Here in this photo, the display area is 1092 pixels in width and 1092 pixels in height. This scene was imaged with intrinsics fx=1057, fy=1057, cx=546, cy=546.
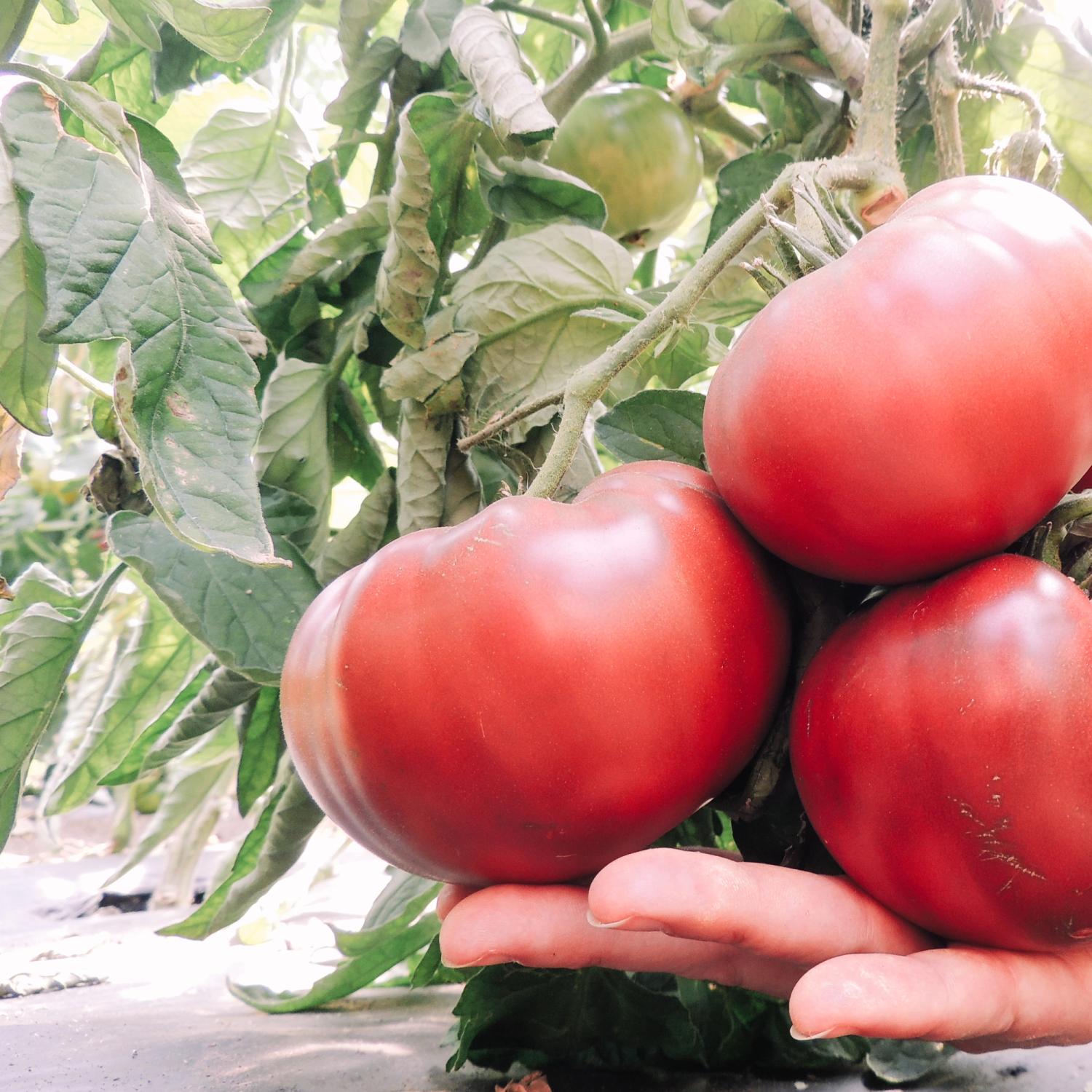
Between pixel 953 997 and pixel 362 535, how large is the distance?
423mm

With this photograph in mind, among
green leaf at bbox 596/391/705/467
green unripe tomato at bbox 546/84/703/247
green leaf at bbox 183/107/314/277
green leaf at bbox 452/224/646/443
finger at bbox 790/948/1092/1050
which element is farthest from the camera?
green leaf at bbox 183/107/314/277

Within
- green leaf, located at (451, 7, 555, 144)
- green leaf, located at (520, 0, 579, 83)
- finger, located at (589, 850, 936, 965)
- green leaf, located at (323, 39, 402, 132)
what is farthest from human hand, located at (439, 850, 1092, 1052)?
green leaf, located at (520, 0, 579, 83)

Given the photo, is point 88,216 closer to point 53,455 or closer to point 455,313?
point 455,313

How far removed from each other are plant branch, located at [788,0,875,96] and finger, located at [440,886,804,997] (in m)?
0.46

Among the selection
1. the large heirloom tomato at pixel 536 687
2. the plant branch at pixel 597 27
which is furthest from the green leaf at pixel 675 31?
the large heirloom tomato at pixel 536 687

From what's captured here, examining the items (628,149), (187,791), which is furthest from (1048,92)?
(187,791)

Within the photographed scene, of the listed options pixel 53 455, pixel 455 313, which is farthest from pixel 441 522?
pixel 53 455

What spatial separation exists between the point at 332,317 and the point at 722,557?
1.42 feet

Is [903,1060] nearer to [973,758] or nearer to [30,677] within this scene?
[973,758]

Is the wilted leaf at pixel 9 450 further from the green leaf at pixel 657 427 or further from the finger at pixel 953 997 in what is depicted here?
the finger at pixel 953 997

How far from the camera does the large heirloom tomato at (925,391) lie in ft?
1.10

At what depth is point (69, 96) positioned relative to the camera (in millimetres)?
458

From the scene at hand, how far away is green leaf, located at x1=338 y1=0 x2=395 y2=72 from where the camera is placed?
0.67 meters

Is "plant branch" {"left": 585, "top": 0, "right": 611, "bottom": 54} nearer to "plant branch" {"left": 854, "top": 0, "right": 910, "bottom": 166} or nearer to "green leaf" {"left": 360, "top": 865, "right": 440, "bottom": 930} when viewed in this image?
"plant branch" {"left": 854, "top": 0, "right": 910, "bottom": 166}
